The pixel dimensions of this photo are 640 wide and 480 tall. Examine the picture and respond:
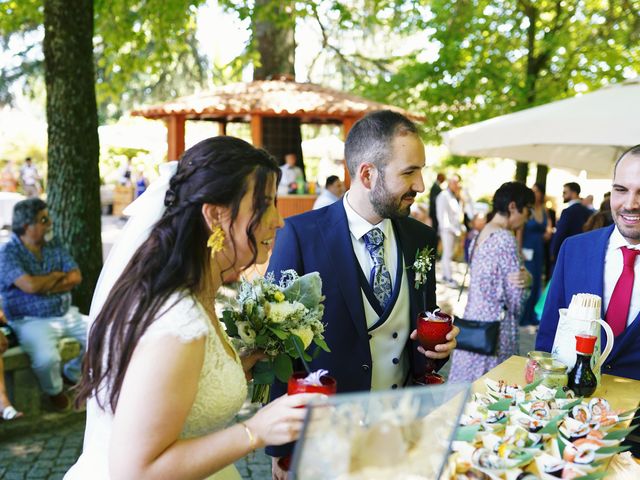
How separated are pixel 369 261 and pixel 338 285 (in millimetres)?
231

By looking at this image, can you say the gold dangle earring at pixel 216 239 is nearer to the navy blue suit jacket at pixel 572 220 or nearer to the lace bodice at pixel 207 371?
the lace bodice at pixel 207 371

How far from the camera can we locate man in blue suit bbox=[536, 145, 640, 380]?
9.57 feet

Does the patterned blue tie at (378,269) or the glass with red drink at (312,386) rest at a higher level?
the patterned blue tie at (378,269)

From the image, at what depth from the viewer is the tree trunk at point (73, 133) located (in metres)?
5.79

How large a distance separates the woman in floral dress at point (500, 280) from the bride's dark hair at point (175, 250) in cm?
335

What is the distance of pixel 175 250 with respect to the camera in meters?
1.71

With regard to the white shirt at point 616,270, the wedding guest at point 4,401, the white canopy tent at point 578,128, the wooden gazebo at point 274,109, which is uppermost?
the wooden gazebo at point 274,109

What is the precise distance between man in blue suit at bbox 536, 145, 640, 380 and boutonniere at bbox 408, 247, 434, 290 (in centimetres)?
88

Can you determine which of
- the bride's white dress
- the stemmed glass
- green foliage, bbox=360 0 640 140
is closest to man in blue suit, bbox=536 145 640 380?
the stemmed glass

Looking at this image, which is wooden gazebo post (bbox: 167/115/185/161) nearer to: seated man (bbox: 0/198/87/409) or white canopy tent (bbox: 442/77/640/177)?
white canopy tent (bbox: 442/77/640/177)

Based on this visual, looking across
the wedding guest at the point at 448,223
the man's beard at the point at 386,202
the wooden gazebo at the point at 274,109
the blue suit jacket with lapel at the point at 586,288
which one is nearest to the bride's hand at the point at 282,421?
the man's beard at the point at 386,202

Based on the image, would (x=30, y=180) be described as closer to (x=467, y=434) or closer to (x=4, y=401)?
(x=4, y=401)

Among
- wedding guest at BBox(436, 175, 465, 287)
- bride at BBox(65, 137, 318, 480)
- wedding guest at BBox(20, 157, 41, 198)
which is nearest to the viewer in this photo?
bride at BBox(65, 137, 318, 480)

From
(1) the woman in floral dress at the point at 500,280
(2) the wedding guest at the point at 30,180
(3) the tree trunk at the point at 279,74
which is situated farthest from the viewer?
(2) the wedding guest at the point at 30,180
